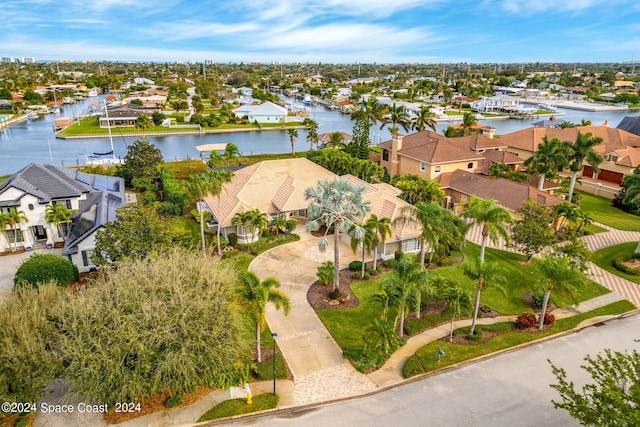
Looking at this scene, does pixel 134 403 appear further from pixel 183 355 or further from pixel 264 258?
pixel 264 258

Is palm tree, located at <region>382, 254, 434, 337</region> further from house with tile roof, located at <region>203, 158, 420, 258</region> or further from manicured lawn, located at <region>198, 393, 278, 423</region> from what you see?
house with tile roof, located at <region>203, 158, 420, 258</region>

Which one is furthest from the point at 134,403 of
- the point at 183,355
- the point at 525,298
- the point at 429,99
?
the point at 429,99

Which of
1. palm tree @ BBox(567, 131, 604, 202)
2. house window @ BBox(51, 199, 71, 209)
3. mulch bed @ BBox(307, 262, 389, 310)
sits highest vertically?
palm tree @ BBox(567, 131, 604, 202)

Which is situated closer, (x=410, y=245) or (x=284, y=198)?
(x=410, y=245)

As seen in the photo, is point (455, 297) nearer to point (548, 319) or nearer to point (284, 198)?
point (548, 319)

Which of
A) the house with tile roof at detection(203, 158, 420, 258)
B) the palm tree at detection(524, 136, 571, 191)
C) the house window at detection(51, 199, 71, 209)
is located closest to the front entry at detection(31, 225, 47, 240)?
the house window at detection(51, 199, 71, 209)

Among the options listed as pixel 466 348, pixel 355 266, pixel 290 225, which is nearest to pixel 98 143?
pixel 290 225
